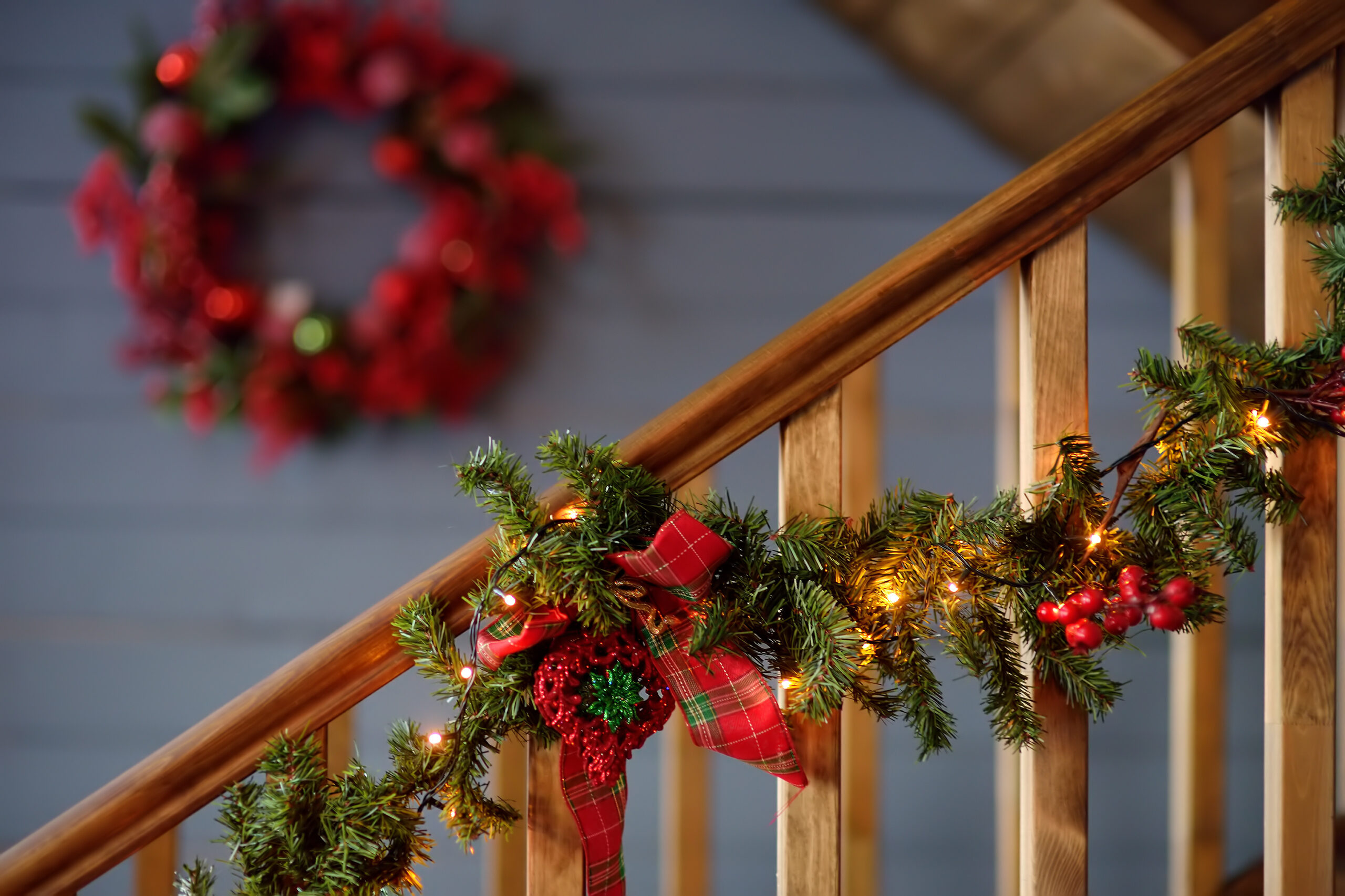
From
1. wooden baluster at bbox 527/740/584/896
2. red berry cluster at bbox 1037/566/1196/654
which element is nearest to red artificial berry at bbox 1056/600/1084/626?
red berry cluster at bbox 1037/566/1196/654

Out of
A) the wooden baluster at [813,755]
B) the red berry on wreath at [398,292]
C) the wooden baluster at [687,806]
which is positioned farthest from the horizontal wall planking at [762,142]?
the wooden baluster at [813,755]

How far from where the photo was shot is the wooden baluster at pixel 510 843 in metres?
0.90

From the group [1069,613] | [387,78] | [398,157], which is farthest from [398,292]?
[1069,613]

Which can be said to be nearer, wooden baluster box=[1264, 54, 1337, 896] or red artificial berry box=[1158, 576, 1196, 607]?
red artificial berry box=[1158, 576, 1196, 607]

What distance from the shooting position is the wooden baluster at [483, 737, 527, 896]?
90cm

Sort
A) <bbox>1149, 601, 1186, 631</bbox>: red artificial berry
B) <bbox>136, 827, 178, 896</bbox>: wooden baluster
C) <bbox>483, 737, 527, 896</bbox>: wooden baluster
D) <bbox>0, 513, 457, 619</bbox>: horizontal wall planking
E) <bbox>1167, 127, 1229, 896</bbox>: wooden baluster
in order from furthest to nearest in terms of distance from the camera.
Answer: <bbox>0, 513, 457, 619</bbox>: horizontal wall planking < <bbox>1167, 127, 1229, 896</bbox>: wooden baluster < <bbox>483, 737, 527, 896</bbox>: wooden baluster < <bbox>136, 827, 178, 896</bbox>: wooden baluster < <bbox>1149, 601, 1186, 631</bbox>: red artificial berry

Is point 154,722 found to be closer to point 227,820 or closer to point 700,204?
point 227,820

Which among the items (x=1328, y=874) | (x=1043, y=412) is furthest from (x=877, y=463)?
(x=1328, y=874)

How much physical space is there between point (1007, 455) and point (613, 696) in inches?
39.5

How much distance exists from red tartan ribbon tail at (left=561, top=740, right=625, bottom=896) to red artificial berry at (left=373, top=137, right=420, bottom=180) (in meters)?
1.32

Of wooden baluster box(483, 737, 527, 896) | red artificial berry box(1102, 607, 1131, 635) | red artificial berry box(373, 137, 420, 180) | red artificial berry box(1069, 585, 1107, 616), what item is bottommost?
wooden baluster box(483, 737, 527, 896)

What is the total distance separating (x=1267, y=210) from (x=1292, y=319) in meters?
0.10

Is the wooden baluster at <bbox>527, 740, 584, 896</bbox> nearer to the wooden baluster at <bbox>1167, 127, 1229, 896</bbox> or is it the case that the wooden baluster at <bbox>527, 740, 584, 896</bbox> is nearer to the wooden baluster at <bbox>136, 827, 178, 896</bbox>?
the wooden baluster at <bbox>136, 827, 178, 896</bbox>

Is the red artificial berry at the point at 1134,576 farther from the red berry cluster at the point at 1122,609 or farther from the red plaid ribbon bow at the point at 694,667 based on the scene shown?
the red plaid ribbon bow at the point at 694,667
